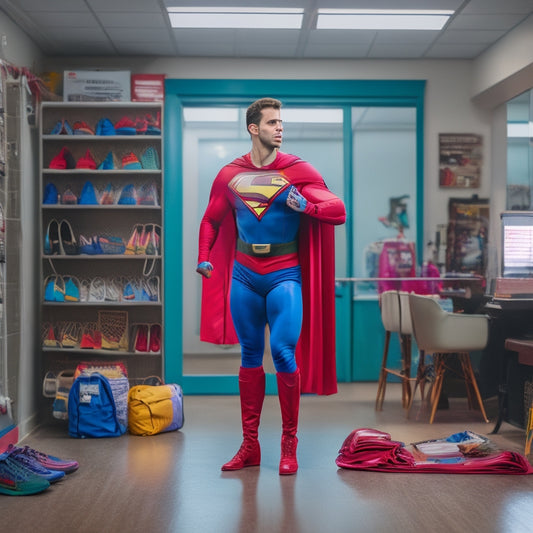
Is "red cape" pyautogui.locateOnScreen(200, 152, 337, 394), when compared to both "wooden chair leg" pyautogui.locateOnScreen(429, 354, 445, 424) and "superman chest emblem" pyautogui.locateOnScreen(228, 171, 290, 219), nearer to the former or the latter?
"superman chest emblem" pyautogui.locateOnScreen(228, 171, 290, 219)

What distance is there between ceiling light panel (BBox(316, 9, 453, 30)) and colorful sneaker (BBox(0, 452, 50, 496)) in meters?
3.51

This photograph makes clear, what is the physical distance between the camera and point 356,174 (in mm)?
6438

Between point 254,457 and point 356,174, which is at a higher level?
point 356,174

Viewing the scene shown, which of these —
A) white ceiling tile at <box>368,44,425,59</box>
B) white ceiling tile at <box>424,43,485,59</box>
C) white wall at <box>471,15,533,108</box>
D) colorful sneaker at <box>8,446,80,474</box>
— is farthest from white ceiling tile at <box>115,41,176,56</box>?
colorful sneaker at <box>8,446,80,474</box>

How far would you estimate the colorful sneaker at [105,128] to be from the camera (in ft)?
18.1

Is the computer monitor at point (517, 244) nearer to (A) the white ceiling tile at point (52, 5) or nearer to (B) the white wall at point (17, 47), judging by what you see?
(A) the white ceiling tile at point (52, 5)

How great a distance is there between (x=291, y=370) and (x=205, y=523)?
3.12 feet

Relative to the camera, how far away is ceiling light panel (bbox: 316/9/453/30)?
5.04 metres

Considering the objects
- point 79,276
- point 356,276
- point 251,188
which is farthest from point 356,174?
point 251,188

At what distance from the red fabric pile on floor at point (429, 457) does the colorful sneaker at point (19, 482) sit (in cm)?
149

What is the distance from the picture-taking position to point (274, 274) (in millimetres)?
3635

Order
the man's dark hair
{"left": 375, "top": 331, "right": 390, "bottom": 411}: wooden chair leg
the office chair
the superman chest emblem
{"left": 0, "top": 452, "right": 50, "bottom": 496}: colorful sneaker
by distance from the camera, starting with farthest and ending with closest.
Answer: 1. {"left": 375, "top": 331, "right": 390, "bottom": 411}: wooden chair leg
2. the office chair
3. the man's dark hair
4. the superman chest emblem
5. {"left": 0, "top": 452, "right": 50, "bottom": 496}: colorful sneaker

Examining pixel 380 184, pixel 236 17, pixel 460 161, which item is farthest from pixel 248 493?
pixel 460 161

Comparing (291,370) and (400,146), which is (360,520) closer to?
(291,370)
